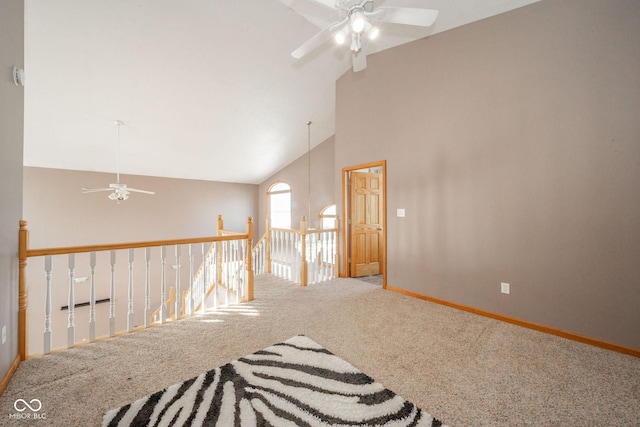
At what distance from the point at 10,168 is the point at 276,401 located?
255 centimetres

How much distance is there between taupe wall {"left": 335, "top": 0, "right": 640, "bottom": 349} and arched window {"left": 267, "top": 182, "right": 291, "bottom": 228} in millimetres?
4377

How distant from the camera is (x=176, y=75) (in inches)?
156

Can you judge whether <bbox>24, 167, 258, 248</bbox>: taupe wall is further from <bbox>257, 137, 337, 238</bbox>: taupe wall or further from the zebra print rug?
the zebra print rug

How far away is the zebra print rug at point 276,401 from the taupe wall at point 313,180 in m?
4.97

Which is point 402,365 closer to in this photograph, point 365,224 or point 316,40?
point 316,40

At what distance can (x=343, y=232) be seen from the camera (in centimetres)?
497

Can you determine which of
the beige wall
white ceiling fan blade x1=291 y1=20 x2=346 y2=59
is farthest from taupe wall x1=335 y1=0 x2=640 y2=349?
the beige wall

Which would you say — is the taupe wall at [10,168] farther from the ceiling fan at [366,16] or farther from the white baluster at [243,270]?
the ceiling fan at [366,16]

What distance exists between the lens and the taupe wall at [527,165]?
2.38 meters

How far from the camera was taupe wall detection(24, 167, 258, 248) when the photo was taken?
5848 millimetres

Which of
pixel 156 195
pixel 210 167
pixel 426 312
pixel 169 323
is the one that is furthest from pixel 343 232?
pixel 156 195

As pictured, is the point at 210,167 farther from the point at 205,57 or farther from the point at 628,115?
the point at 628,115

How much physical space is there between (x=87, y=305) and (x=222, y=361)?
6.56 m


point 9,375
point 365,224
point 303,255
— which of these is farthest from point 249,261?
point 365,224
